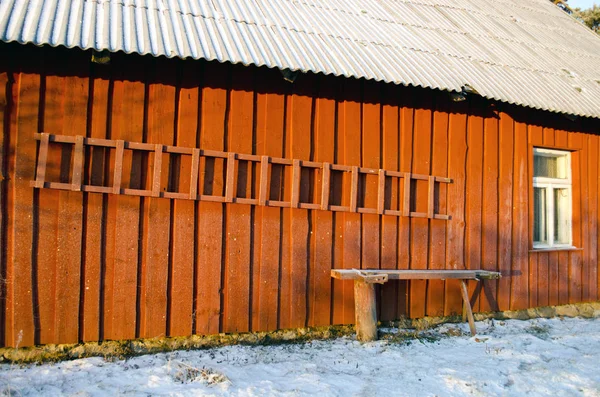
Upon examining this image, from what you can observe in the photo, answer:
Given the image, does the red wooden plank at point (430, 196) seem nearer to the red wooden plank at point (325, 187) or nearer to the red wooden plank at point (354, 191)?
the red wooden plank at point (354, 191)

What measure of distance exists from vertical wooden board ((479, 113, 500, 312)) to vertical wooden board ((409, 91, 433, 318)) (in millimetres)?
853

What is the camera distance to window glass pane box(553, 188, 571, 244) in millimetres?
6008

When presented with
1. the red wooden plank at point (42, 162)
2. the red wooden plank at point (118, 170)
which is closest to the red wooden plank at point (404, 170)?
the red wooden plank at point (118, 170)

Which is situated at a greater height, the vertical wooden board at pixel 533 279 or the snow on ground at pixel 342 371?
the vertical wooden board at pixel 533 279

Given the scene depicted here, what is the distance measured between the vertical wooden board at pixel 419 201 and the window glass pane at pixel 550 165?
1.91m

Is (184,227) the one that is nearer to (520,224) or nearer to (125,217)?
(125,217)

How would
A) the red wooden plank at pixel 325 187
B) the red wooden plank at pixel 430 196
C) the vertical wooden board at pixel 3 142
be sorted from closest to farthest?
1. the vertical wooden board at pixel 3 142
2. the red wooden plank at pixel 325 187
3. the red wooden plank at pixel 430 196


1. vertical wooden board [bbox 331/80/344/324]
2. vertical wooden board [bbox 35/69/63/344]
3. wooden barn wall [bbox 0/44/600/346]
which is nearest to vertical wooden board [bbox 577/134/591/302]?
wooden barn wall [bbox 0/44/600/346]

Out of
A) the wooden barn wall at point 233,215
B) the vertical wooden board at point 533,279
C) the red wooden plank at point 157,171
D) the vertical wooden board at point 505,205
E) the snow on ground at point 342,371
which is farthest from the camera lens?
the vertical wooden board at point 533,279

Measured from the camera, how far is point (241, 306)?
420 centimetres

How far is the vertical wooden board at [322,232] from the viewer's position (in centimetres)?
447

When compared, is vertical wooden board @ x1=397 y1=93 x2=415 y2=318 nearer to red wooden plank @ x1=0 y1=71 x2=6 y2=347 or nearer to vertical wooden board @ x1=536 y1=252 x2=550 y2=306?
vertical wooden board @ x1=536 y1=252 x2=550 y2=306

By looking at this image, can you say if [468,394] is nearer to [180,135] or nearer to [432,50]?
[180,135]

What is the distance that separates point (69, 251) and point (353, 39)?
3693 mm
